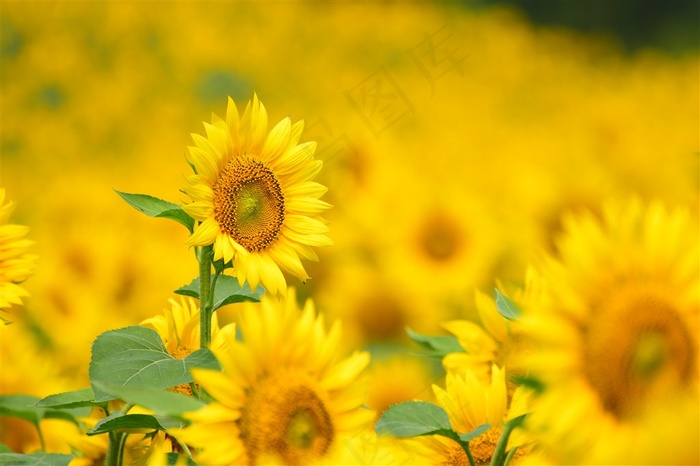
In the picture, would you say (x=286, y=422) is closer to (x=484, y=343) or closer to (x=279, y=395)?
(x=279, y=395)

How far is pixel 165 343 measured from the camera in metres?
0.53

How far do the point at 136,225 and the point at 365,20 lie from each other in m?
1.84

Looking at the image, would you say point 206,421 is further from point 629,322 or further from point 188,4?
point 188,4

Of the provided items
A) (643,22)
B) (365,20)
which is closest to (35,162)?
(365,20)

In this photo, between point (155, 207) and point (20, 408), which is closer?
point (155, 207)

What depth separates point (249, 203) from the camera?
1.74 feet

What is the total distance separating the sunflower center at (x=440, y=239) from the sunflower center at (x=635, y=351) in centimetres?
87

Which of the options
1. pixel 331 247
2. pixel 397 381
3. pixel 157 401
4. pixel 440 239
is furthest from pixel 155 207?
pixel 440 239

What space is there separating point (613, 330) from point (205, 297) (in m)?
0.20

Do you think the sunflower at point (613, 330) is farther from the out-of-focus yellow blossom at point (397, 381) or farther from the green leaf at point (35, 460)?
the out-of-focus yellow blossom at point (397, 381)

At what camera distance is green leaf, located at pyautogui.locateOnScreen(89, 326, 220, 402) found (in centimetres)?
43

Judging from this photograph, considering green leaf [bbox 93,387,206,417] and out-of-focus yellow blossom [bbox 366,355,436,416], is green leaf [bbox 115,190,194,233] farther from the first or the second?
out-of-focus yellow blossom [bbox 366,355,436,416]

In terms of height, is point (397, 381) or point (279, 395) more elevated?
point (279, 395)

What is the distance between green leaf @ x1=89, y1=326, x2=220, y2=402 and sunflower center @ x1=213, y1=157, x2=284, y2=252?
0.24ft
